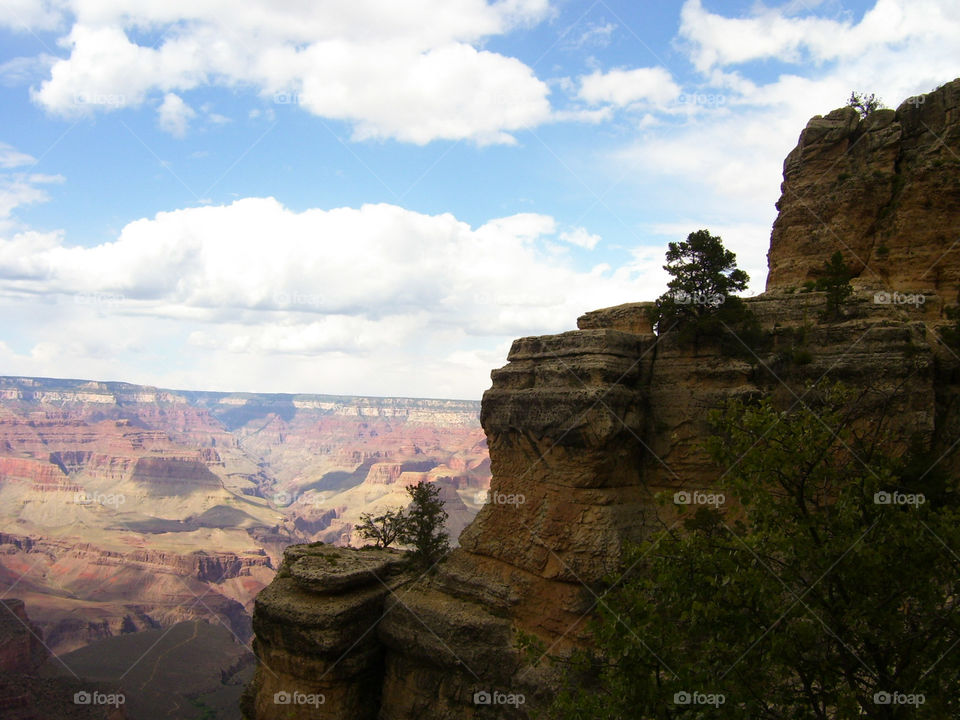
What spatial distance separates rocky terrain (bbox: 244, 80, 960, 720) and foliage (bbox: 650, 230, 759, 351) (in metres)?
0.80

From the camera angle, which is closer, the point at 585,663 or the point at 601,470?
the point at 585,663

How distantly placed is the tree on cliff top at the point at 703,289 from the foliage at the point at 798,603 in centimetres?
1360

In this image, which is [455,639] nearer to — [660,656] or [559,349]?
[559,349]

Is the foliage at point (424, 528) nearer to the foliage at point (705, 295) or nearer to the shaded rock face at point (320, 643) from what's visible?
the shaded rock face at point (320, 643)

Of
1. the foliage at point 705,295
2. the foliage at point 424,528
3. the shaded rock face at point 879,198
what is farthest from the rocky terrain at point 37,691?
the shaded rock face at point 879,198

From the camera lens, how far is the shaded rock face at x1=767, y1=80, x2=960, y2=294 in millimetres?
26547

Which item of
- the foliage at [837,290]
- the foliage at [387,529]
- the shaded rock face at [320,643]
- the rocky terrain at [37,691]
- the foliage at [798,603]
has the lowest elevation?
the rocky terrain at [37,691]

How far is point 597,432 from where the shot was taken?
25.3m

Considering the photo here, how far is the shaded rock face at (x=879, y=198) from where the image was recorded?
26547 mm

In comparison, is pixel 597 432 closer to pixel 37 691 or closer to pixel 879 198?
pixel 879 198

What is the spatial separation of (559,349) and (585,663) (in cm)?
1585

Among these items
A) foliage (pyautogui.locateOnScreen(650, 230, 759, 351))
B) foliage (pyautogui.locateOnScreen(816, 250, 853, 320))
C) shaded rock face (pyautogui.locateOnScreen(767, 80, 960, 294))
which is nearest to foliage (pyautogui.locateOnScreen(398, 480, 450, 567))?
foliage (pyautogui.locateOnScreen(650, 230, 759, 351))

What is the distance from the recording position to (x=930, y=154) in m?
27.3

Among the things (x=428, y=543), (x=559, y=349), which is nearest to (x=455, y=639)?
(x=428, y=543)
